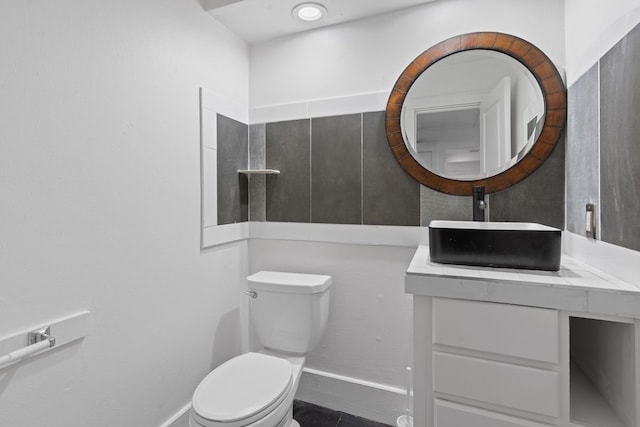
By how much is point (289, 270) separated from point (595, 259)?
141cm

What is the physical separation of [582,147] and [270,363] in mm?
1561

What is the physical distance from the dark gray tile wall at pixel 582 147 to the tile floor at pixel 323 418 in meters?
1.39

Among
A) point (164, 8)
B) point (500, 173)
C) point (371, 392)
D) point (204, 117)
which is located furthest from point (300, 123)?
point (371, 392)

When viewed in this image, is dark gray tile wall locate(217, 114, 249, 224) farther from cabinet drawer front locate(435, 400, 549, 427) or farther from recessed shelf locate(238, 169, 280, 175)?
cabinet drawer front locate(435, 400, 549, 427)

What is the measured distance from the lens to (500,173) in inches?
58.0

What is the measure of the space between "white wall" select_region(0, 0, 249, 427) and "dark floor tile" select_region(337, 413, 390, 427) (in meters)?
0.77

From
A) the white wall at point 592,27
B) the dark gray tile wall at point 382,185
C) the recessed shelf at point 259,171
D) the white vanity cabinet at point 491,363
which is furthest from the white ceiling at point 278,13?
the white vanity cabinet at point 491,363

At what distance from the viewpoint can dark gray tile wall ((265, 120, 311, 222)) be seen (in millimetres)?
1854

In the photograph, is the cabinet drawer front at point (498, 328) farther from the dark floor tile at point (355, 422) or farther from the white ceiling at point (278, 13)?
the white ceiling at point (278, 13)

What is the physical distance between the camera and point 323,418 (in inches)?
67.4

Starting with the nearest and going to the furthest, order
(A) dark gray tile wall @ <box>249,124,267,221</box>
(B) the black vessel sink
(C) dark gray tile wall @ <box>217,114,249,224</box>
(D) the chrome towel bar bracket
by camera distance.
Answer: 1. (D) the chrome towel bar bracket
2. (B) the black vessel sink
3. (C) dark gray tile wall @ <box>217,114,249,224</box>
4. (A) dark gray tile wall @ <box>249,124,267,221</box>

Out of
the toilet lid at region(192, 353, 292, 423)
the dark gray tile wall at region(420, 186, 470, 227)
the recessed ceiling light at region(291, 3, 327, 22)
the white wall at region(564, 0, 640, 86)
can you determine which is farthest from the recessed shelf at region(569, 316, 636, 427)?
the recessed ceiling light at region(291, 3, 327, 22)

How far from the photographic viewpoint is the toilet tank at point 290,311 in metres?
1.60

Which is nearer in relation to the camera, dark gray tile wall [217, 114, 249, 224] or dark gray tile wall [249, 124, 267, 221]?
dark gray tile wall [217, 114, 249, 224]
